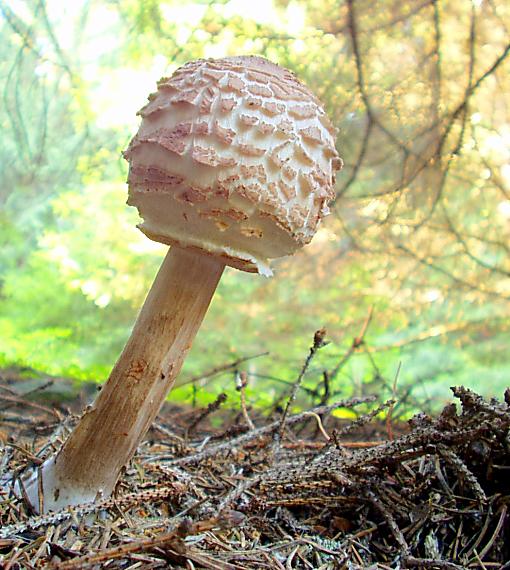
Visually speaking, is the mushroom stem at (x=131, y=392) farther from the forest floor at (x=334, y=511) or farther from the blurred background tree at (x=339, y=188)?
the blurred background tree at (x=339, y=188)

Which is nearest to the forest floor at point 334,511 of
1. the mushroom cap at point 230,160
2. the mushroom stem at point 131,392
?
the mushroom stem at point 131,392

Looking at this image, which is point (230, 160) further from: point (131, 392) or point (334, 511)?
point (334, 511)

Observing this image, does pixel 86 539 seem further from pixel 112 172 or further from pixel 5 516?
pixel 112 172

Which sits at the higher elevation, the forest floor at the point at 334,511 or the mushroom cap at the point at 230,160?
the mushroom cap at the point at 230,160

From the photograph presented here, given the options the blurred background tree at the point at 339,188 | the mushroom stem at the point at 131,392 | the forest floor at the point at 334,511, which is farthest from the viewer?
the blurred background tree at the point at 339,188

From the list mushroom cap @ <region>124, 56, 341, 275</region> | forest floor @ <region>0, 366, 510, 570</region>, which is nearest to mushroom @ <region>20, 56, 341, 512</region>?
mushroom cap @ <region>124, 56, 341, 275</region>

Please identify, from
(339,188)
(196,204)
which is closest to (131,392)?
(196,204)

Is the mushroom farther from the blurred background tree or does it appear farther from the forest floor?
the blurred background tree
